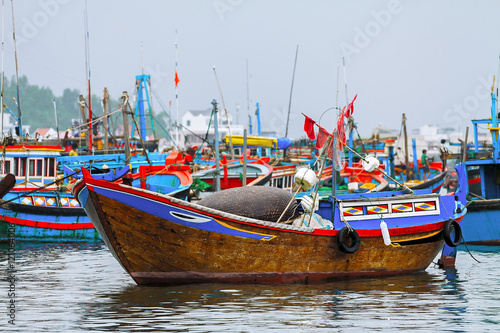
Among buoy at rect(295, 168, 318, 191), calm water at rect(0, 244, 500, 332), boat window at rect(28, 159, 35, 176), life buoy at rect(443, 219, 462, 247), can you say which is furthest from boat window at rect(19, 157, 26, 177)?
life buoy at rect(443, 219, 462, 247)

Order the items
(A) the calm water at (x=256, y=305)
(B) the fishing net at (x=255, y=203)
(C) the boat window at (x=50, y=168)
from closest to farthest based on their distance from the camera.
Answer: (A) the calm water at (x=256, y=305) → (B) the fishing net at (x=255, y=203) → (C) the boat window at (x=50, y=168)

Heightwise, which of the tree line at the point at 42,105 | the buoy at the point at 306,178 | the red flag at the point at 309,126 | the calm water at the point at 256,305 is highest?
the tree line at the point at 42,105

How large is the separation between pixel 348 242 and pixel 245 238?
243cm

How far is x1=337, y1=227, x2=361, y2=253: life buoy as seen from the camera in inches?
579

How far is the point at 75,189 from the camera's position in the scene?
1388cm

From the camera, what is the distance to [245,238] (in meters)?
13.8

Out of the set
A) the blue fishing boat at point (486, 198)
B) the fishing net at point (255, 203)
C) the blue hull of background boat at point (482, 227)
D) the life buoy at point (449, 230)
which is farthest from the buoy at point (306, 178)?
the blue hull of background boat at point (482, 227)

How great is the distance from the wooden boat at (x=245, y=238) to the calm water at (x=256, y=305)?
12.7 inches

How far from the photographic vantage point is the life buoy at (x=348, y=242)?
14695 mm

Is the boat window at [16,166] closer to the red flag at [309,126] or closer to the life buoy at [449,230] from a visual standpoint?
the red flag at [309,126]

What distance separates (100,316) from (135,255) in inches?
90.3

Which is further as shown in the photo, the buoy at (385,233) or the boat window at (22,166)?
the boat window at (22,166)

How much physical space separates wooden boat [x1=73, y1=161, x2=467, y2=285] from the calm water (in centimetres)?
32

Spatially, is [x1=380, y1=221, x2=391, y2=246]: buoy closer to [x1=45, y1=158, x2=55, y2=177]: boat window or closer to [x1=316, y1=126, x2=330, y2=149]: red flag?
[x1=316, y1=126, x2=330, y2=149]: red flag
